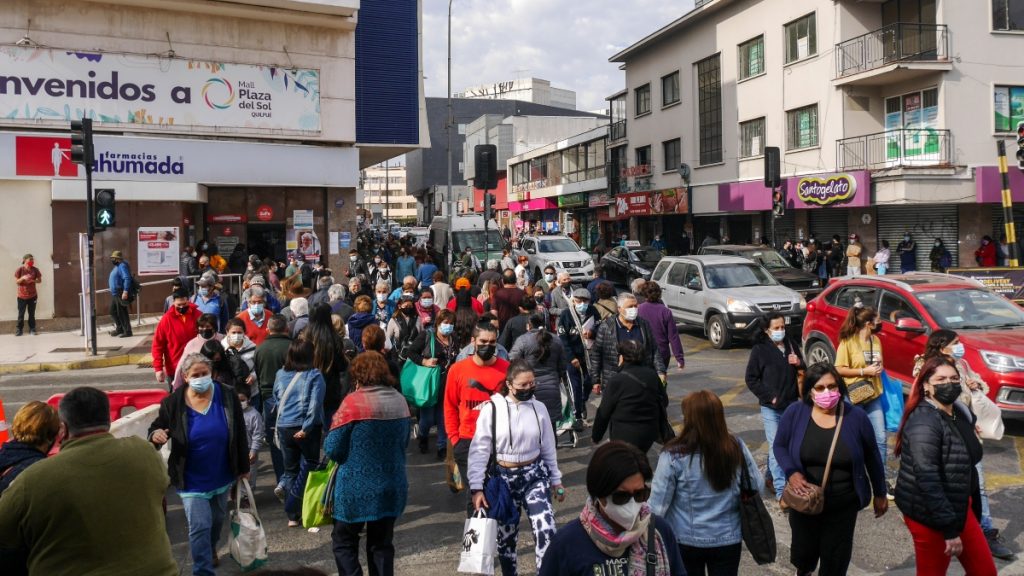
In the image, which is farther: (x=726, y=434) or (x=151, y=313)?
(x=151, y=313)

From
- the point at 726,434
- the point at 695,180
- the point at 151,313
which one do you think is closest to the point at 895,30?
the point at 695,180

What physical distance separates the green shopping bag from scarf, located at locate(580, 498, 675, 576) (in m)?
2.53

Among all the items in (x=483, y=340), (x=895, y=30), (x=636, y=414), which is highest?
(x=895, y=30)

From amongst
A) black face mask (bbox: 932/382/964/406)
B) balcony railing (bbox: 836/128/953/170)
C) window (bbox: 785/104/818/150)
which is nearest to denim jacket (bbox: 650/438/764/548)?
black face mask (bbox: 932/382/964/406)

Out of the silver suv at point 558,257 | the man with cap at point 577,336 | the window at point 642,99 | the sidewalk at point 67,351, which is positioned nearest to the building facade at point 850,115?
the window at point 642,99

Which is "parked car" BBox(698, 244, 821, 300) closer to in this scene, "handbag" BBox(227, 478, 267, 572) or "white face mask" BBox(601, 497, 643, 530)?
"handbag" BBox(227, 478, 267, 572)

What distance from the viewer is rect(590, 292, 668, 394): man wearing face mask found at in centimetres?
838

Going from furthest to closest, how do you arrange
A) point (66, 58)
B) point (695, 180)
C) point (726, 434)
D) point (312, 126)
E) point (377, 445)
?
point (695, 180) < point (312, 126) < point (66, 58) < point (377, 445) < point (726, 434)

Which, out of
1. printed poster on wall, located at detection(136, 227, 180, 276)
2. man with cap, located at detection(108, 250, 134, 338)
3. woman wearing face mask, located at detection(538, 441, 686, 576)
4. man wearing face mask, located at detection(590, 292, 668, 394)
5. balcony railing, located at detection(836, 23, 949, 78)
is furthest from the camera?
balcony railing, located at detection(836, 23, 949, 78)

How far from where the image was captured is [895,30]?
25438 millimetres

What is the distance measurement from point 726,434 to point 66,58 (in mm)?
21453

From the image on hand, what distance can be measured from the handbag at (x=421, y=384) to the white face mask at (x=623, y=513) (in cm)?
544

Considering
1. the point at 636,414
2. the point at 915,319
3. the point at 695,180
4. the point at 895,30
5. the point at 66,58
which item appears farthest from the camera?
the point at 695,180

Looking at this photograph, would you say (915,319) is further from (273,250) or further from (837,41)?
(837,41)
